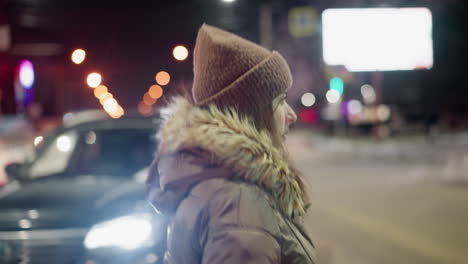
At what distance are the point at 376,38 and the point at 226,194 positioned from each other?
28497 millimetres

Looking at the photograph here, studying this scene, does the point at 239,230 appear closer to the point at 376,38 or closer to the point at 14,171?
the point at 14,171

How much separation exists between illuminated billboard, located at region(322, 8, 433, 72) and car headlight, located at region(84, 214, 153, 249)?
24.7 metres

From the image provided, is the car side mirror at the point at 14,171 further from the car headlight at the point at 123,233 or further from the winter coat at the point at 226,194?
the winter coat at the point at 226,194

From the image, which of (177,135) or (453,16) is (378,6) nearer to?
(453,16)

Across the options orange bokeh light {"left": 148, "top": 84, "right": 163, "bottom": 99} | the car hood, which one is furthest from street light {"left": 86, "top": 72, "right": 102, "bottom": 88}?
the car hood

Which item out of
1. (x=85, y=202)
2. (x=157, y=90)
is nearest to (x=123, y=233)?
(x=85, y=202)

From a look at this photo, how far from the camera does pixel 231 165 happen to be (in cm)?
177

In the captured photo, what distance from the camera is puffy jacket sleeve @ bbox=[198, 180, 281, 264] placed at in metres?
1.59

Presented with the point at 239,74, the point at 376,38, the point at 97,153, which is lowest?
the point at 97,153

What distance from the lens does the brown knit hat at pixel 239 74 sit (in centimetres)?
184

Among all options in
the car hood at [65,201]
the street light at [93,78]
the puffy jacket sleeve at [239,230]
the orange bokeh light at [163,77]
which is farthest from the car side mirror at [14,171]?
the orange bokeh light at [163,77]

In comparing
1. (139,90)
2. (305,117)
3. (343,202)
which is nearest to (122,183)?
(343,202)

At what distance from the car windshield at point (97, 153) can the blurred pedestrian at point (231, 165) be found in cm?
385

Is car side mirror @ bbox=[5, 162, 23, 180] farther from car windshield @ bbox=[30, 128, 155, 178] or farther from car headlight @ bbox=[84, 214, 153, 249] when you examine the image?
car headlight @ bbox=[84, 214, 153, 249]
